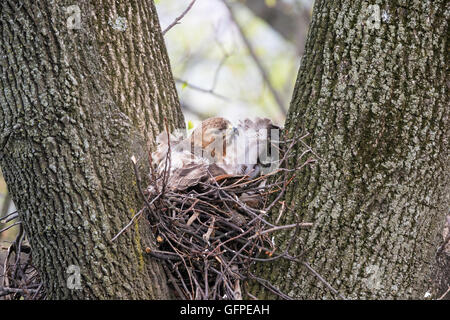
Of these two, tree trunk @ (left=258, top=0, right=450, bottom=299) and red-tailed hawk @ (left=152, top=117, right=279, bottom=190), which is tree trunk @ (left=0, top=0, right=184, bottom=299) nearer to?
red-tailed hawk @ (left=152, top=117, right=279, bottom=190)

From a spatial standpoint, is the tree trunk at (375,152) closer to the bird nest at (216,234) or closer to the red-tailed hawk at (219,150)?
the bird nest at (216,234)

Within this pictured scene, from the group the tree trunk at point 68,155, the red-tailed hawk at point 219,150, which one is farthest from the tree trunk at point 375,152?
the tree trunk at point 68,155

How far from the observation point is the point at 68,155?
1.95m

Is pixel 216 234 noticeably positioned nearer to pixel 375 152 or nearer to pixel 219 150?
pixel 219 150

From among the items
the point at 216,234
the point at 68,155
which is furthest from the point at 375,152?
the point at 68,155

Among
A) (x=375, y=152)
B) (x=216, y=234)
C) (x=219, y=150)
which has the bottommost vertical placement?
(x=216, y=234)

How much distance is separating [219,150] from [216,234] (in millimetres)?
735

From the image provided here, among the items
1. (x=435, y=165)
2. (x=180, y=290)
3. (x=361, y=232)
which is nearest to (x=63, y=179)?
(x=180, y=290)

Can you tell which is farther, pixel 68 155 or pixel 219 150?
pixel 219 150

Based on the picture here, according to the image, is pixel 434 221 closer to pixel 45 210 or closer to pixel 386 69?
pixel 386 69

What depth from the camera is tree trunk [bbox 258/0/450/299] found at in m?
1.99

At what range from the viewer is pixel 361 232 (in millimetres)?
2074

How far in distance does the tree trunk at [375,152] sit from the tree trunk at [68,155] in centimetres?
77

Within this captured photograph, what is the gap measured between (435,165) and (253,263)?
93cm
